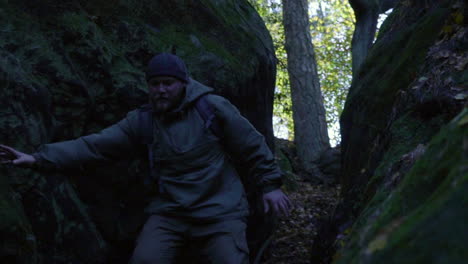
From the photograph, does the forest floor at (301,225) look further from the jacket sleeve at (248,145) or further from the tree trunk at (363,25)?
the tree trunk at (363,25)

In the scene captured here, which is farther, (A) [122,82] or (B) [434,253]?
(A) [122,82]

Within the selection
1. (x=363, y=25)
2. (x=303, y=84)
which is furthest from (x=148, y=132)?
(x=303, y=84)

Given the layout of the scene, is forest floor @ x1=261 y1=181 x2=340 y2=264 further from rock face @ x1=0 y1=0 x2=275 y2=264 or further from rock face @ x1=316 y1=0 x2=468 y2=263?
rock face @ x1=0 y1=0 x2=275 y2=264

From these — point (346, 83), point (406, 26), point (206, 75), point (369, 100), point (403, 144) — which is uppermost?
point (346, 83)

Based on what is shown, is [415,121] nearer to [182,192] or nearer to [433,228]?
[182,192]

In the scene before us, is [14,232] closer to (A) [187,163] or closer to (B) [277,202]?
(A) [187,163]

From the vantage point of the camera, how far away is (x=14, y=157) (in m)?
3.93

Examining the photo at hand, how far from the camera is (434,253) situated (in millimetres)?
1073

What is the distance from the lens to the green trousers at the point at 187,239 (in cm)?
412

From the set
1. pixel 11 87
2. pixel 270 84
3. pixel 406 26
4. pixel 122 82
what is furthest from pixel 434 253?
pixel 270 84

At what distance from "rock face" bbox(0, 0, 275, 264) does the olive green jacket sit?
1.02ft

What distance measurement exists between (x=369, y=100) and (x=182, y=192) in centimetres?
287

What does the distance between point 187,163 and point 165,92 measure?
2.16 ft

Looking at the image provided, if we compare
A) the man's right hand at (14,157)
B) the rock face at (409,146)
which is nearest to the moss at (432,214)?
the rock face at (409,146)
